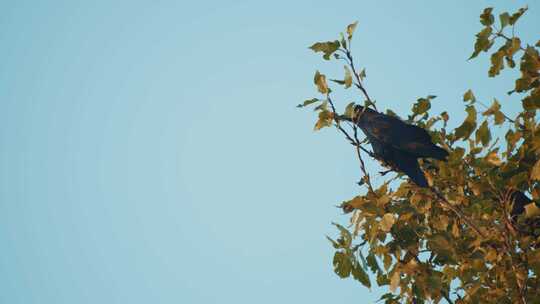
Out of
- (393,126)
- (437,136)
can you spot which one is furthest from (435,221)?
(393,126)

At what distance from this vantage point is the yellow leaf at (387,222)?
295cm

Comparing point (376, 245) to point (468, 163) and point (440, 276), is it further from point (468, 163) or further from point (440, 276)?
point (468, 163)

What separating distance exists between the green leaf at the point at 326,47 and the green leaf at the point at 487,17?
1.02 metres

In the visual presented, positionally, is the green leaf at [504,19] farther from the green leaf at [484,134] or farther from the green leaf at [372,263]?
the green leaf at [372,263]

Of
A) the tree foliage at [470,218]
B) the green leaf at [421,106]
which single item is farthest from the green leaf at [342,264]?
the green leaf at [421,106]

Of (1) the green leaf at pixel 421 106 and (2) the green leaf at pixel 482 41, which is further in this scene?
(1) the green leaf at pixel 421 106

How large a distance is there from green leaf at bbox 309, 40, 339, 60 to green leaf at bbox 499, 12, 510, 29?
1.15m

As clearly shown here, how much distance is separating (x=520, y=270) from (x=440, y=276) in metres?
0.43

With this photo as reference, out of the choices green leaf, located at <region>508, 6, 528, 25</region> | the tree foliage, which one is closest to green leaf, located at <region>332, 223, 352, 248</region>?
the tree foliage

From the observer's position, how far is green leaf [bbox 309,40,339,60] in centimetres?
376

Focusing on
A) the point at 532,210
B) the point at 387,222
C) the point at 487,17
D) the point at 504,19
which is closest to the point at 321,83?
the point at 387,222

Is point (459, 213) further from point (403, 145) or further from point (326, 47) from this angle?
point (403, 145)

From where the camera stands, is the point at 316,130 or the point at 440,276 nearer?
the point at 440,276

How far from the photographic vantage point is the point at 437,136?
3943 mm
